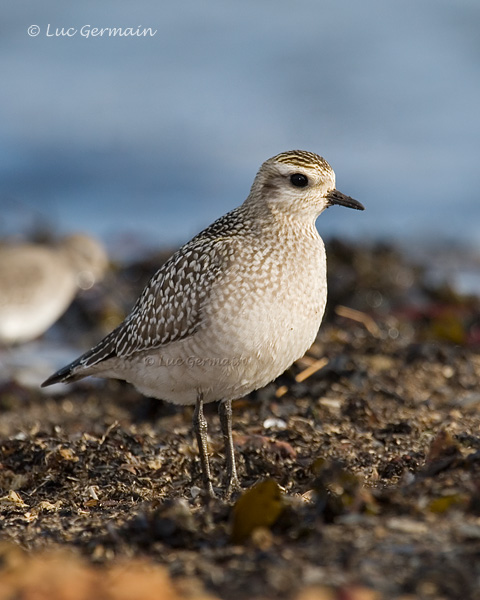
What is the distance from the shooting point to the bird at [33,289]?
35.2 feet

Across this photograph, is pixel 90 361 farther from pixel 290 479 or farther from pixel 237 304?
pixel 290 479

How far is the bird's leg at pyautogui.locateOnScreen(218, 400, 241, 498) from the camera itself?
483 cm

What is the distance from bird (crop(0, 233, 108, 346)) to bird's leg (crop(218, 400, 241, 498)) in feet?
19.8

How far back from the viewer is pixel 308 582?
271 centimetres

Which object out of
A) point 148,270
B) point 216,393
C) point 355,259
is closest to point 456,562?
point 216,393

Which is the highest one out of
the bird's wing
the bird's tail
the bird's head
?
the bird's head

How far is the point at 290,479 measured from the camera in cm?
480

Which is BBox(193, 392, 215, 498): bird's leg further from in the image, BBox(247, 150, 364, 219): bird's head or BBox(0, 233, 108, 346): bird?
BBox(0, 233, 108, 346): bird

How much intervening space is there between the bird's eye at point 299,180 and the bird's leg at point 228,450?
4.37ft

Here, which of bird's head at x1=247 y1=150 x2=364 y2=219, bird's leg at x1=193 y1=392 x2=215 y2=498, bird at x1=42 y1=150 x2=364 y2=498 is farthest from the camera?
bird's head at x1=247 y1=150 x2=364 y2=219

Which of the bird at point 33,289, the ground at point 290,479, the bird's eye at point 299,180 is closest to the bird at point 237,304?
the bird's eye at point 299,180

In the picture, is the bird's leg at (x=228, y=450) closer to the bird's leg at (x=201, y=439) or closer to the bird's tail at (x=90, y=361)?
the bird's leg at (x=201, y=439)

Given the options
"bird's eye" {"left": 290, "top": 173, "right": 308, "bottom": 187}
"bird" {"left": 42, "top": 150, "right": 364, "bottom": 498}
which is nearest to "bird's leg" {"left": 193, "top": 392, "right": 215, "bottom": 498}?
"bird" {"left": 42, "top": 150, "right": 364, "bottom": 498}

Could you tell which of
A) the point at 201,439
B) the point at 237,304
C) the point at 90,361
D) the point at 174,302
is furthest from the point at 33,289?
the point at 237,304
